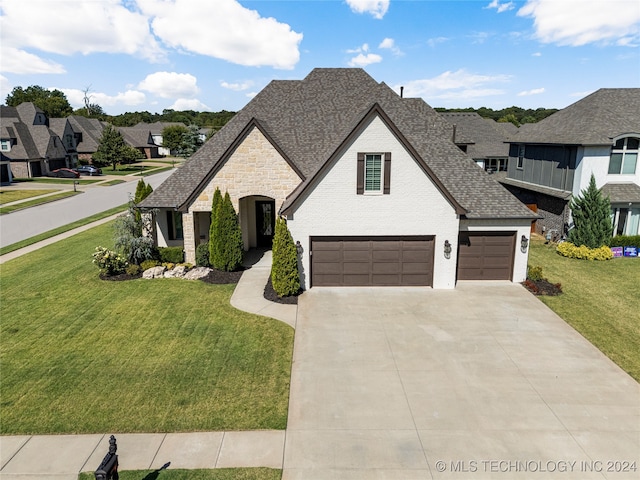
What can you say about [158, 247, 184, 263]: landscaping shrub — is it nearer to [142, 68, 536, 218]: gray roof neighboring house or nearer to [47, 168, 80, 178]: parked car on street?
[142, 68, 536, 218]: gray roof neighboring house

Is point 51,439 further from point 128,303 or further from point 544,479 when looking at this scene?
point 544,479

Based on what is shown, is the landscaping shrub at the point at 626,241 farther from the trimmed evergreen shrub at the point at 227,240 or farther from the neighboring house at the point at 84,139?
the neighboring house at the point at 84,139

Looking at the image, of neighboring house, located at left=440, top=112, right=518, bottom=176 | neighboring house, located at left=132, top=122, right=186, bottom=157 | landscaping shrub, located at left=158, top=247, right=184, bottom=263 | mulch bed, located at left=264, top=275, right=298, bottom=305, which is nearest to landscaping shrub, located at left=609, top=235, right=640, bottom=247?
neighboring house, located at left=440, top=112, right=518, bottom=176

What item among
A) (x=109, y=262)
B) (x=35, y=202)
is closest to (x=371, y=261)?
(x=109, y=262)

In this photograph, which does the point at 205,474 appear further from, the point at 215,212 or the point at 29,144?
the point at 29,144

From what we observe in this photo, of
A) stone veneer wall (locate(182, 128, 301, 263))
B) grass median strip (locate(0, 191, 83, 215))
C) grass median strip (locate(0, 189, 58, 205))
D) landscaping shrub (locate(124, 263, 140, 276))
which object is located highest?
stone veneer wall (locate(182, 128, 301, 263))

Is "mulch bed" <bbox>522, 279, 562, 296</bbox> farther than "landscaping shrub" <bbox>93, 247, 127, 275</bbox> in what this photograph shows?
No
